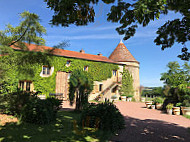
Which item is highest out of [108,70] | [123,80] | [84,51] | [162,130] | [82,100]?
[84,51]

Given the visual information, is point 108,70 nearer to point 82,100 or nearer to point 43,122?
point 82,100

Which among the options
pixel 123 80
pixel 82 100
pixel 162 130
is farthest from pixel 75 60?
pixel 162 130

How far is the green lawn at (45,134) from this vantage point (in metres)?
5.27

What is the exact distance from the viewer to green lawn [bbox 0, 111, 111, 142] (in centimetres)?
527

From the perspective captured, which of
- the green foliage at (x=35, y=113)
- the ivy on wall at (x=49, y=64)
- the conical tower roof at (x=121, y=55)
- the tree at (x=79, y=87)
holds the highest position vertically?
the conical tower roof at (x=121, y=55)

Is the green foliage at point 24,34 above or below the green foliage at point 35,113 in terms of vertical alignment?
above

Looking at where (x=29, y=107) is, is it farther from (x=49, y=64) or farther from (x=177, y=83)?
(x=177, y=83)

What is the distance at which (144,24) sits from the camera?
4156 mm

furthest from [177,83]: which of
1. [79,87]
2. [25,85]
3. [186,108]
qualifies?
[25,85]

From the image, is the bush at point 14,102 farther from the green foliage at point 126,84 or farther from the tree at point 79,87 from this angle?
the green foliage at point 126,84

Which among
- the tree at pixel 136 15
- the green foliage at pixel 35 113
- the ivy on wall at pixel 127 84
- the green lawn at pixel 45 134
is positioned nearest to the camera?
the tree at pixel 136 15

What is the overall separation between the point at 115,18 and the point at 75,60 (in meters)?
17.2

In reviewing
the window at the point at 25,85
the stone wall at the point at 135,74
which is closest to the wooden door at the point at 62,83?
the window at the point at 25,85

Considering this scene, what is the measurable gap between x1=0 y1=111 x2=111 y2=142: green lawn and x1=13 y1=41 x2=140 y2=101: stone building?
1232 centimetres
